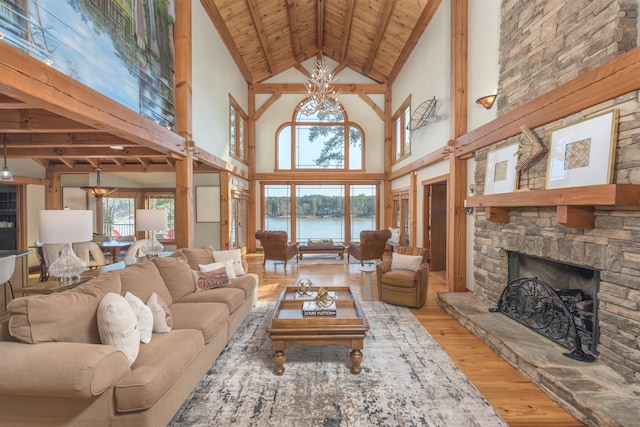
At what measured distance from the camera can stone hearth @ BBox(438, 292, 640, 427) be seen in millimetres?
1961

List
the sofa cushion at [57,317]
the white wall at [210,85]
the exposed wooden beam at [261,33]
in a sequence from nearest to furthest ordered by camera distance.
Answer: the sofa cushion at [57,317]
the white wall at [210,85]
the exposed wooden beam at [261,33]

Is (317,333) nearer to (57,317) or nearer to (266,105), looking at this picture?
(57,317)

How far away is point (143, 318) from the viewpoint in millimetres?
2346

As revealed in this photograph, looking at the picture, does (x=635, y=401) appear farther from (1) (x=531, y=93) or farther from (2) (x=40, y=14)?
(2) (x=40, y=14)

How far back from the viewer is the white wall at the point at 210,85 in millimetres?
5590

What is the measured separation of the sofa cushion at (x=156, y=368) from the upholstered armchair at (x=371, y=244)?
16.8 feet

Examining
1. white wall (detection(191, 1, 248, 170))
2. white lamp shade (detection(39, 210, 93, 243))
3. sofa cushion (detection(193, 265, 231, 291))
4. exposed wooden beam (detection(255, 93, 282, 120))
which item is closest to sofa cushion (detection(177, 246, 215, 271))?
sofa cushion (detection(193, 265, 231, 291))

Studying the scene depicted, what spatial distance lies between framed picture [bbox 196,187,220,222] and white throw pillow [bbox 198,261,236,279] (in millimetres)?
3683

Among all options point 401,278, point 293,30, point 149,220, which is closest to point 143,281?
point 149,220

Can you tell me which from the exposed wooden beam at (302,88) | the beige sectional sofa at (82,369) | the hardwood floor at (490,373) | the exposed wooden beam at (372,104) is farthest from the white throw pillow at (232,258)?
the exposed wooden beam at (372,104)

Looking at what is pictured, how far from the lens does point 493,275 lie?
13.4ft

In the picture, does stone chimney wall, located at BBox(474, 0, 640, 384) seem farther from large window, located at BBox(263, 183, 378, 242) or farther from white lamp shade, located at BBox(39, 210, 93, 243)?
large window, located at BBox(263, 183, 378, 242)

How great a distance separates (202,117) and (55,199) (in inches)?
170

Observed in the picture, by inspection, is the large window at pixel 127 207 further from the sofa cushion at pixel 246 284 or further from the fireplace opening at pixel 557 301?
the fireplace opening at pixel 557 301
